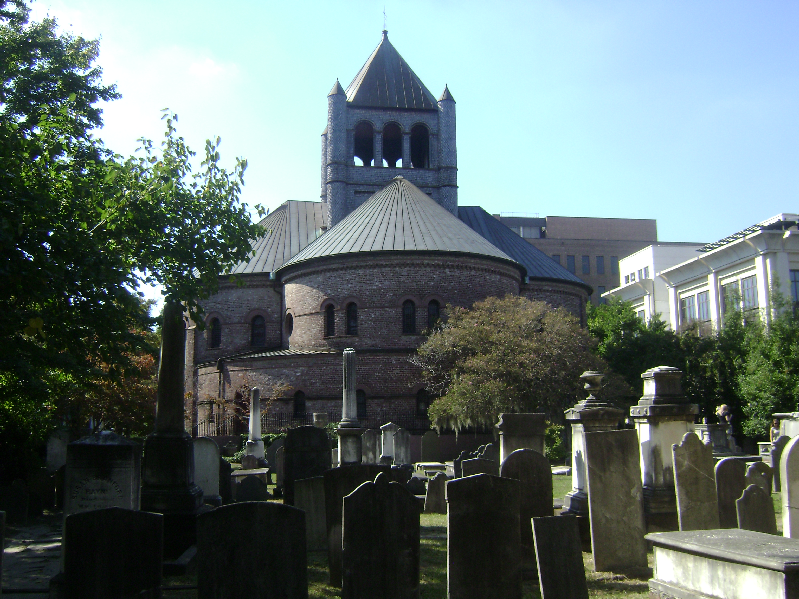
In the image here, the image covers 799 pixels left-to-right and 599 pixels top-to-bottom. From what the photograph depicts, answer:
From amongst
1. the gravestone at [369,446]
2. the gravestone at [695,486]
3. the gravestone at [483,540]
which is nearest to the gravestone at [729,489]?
the gravestone at [695,486]

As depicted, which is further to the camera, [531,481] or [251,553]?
[531,481]

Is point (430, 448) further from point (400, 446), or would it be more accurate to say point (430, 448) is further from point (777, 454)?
point (777, 454)

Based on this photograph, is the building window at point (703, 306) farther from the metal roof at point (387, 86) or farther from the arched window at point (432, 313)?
the arched window at point (432, 313)

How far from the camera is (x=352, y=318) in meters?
30.7

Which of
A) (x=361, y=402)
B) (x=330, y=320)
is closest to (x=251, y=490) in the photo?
(x=361, y=402)

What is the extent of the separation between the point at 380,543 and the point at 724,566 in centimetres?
244

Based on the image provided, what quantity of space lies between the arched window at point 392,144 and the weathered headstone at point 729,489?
35205 millimetres

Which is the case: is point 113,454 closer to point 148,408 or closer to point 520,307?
Result: point 148,408

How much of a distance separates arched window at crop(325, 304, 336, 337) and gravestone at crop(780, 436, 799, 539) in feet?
81.9

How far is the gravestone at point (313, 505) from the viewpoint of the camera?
31.2 feet

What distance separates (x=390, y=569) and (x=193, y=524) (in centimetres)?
482

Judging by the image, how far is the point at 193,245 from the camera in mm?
13938

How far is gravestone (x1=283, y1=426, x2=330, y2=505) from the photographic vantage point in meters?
13.1

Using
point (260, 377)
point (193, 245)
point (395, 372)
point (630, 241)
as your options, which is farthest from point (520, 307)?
point (630, 241)
